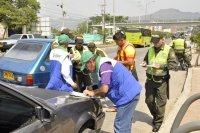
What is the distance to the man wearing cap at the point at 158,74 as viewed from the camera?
15.2 feet

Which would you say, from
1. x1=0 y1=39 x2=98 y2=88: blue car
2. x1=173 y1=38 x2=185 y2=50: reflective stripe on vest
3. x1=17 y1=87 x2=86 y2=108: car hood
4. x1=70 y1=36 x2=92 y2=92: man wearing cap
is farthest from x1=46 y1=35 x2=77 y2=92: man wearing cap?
x1=173 y1=38 x2=185 y2=50: reflective stripe on vest

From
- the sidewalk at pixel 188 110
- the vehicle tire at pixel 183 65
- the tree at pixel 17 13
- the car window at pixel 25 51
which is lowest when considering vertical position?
the sidewalk at pixel 188 110

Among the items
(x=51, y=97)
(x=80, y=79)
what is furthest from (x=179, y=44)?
(x=51, y=97)

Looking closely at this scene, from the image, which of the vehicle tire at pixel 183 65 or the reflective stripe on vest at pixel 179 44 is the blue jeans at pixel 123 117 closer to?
the reflective stripe on vest at pixel 179 44

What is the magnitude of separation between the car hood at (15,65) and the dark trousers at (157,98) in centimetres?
247

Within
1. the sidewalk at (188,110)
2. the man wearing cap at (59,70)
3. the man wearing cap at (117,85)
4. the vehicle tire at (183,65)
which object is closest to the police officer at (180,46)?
the vehicle tire at (183,65)

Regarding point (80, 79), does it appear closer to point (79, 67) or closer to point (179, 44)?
point (79, 67)

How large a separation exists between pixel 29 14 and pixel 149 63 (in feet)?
114

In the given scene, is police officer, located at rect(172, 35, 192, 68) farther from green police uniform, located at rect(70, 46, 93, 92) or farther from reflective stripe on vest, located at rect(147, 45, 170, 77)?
reflective stripe on vest, located at rect(147, 45, 170, 77)

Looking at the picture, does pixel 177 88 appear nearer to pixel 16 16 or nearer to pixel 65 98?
pixel 65 98

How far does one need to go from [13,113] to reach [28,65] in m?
2.45

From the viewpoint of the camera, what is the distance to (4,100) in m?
3.26

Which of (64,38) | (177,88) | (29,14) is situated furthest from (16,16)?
(64,38)

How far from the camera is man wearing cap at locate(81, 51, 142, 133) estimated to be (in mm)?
3158
